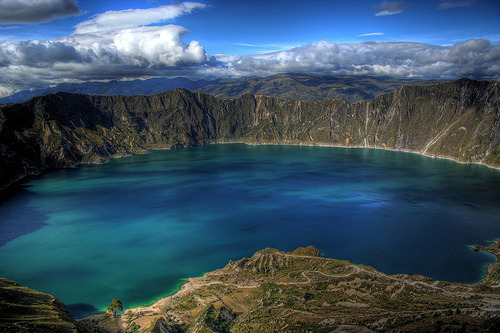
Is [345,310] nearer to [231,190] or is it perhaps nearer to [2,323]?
[2,323]

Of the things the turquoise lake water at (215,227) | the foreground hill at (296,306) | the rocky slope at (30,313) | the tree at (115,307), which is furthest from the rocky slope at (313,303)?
the turquoise lake water at (215,227)

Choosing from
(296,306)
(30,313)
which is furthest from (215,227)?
(30,313)

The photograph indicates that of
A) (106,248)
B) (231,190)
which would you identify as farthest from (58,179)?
(106,248)

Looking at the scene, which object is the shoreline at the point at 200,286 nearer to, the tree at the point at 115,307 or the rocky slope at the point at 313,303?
the rocky slope at the point at 313,303

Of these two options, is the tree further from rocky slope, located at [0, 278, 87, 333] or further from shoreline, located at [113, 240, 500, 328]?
rocky slope, located at [0, 278, 87, 333]

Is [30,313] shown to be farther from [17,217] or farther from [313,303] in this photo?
[17,217]
